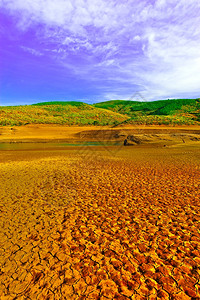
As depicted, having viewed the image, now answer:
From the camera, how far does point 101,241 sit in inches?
170

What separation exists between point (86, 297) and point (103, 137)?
3459cm

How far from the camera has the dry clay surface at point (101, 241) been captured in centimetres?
309

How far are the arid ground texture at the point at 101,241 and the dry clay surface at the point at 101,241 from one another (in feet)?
0.06

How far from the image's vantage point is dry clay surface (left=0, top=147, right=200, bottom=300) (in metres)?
3.09

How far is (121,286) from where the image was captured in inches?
120

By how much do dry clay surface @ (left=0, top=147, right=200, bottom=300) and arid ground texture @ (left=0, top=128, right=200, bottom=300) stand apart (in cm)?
2

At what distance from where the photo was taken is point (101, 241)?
4320 mm

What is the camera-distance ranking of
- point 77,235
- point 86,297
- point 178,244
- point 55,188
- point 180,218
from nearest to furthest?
point 86,297 < point 178,244 < point 77,235 < point 180,218 < point 55,188

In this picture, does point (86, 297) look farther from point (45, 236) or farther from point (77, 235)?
point (45, 236)

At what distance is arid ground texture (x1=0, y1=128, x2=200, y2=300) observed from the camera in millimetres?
3094

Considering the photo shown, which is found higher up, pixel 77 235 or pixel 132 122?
pixel 132 122

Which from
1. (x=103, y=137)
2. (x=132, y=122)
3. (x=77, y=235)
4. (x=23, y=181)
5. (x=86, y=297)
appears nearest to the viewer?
(x=86, y=297)

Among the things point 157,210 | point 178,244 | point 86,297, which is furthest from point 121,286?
point 157,210

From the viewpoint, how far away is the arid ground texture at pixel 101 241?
3.09m
